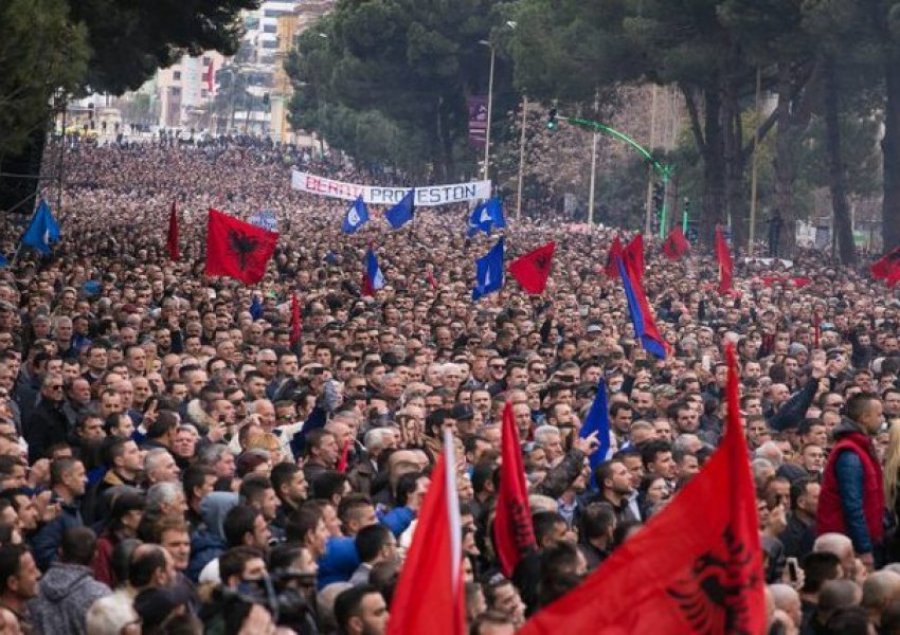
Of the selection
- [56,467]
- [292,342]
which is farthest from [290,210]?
[56,467]

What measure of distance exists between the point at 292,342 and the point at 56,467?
11.0 m

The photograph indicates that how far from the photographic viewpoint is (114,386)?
46.7ft

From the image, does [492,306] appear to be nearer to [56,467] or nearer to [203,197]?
[56,467]

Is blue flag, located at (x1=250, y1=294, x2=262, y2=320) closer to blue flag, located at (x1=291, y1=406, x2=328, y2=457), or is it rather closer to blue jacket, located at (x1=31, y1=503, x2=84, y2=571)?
blue flag, located at (x1=291, y1=406, x2=328, y2=457)

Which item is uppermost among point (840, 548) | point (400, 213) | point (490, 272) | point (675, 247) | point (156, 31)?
point (156, 31)

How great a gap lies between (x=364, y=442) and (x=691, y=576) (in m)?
6.79

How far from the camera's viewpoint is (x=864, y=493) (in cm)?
1074

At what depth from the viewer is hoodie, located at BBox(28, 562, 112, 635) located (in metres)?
8.63

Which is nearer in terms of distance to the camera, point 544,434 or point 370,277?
point 544,434

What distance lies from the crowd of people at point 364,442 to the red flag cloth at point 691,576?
3.4 inches

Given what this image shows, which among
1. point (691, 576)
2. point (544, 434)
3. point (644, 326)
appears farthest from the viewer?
point (644, 326)

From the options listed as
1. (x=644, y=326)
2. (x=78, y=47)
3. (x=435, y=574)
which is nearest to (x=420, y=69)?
(x=78, y=47)

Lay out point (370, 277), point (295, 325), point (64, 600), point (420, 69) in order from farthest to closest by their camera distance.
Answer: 1. point (420, 69)
2. point (370, 277)
3. point (295, 325)
4. point (64, 600)

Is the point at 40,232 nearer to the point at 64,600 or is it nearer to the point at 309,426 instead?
the point at 309,426
